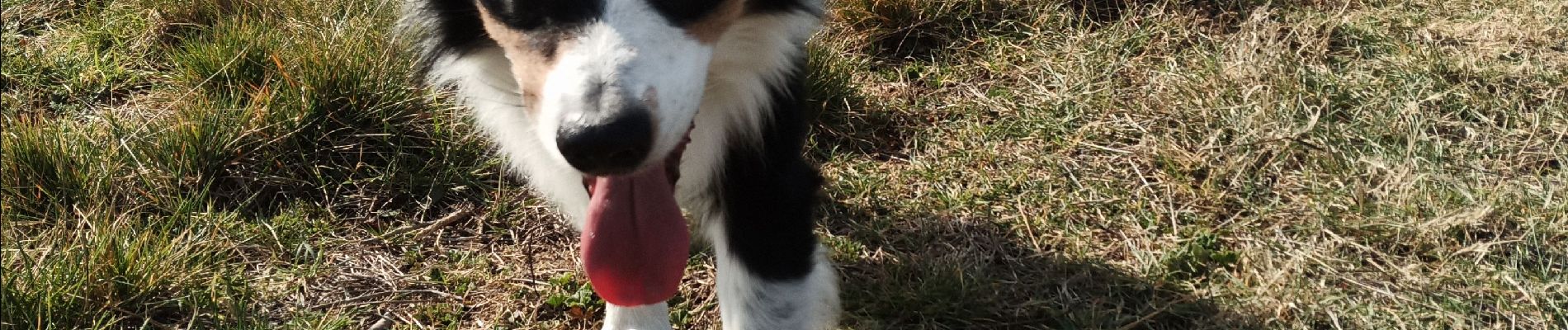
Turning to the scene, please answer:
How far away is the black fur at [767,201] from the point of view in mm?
2295

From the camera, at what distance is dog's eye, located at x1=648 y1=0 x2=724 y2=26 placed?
1792 millimetres

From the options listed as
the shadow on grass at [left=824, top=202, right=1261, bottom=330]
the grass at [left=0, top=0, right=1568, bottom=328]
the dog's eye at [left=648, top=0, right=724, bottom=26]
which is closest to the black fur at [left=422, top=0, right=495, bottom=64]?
the dog's eye at [left=648, top=0, right=724, bottom=26]

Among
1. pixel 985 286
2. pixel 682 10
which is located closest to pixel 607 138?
pixel 682 10

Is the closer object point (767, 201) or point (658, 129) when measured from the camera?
point (658, 129)

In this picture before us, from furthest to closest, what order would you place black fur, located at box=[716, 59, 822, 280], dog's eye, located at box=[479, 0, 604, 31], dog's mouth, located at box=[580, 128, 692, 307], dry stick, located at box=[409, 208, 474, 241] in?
dry stick, located at box=[409, 208, 474, 241], black fur, located at box=[716, 59, 822, 280], dog's mouth, located at box=[580, 128, 692, 307], dog's eye, located at box=[479, 0, 604, 31]

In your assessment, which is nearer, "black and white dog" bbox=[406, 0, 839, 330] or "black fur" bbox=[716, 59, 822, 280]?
"black and white dog" bbox=[406, 0, 839, 330]

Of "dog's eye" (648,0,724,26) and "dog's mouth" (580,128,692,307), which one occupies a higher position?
"dog's eye" (648,0,724,26)

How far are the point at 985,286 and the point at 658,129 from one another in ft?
4.46

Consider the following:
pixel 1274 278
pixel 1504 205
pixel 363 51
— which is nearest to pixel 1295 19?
pixel 1504 205

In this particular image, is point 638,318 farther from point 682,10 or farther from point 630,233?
point 682,10

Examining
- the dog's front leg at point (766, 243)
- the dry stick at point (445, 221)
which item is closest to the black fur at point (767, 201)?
the dog's front leg at point (766, 243)

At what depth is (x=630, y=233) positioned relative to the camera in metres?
2.11

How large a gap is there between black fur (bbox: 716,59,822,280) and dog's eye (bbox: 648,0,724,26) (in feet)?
1.45

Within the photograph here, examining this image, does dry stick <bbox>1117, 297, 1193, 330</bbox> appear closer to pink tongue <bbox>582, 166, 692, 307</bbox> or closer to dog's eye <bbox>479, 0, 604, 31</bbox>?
pink tongue <bbox>582, 166, 692, 307</bbox>
